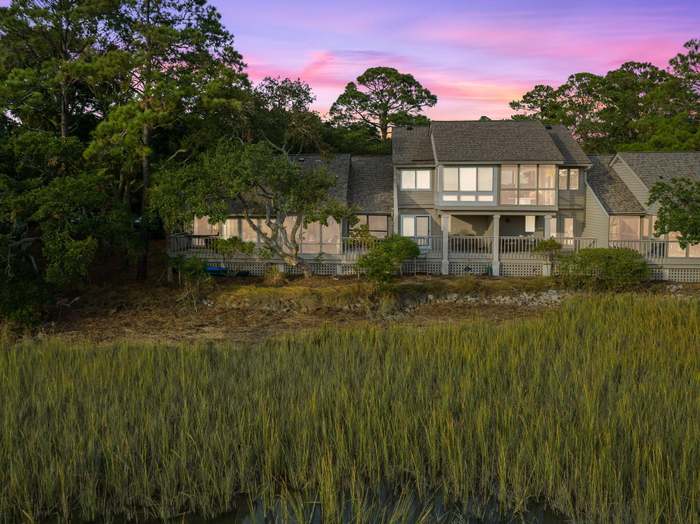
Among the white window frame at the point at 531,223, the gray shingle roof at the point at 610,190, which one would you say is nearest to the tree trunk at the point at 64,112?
the white window frame at the point at 531,223

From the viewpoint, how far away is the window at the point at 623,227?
3056 cm

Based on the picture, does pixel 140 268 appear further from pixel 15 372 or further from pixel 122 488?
pixel 122 488

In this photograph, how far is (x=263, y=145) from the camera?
22609 millimetres

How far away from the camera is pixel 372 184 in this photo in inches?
1299

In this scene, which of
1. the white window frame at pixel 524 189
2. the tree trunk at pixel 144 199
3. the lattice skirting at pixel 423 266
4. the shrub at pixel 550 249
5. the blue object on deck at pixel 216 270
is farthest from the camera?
the white window frame at pixel 524 189

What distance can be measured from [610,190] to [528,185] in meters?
5.16

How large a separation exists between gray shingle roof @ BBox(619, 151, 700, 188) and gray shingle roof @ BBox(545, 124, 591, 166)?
2240mm

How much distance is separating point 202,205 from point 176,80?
185 inches

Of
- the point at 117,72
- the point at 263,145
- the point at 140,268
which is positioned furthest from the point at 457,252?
the point at 117,72

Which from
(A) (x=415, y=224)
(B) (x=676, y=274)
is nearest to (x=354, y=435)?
(B) (x=676, y=274)

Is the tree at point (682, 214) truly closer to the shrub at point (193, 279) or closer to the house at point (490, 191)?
the house at point (490, 191)

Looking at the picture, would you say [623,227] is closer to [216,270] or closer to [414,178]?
[414,178]

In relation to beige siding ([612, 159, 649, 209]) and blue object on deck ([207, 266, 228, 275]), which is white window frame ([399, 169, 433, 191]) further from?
blue object on deck ([207, 266, 228, 275])

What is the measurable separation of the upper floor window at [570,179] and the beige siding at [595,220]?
624 mm
